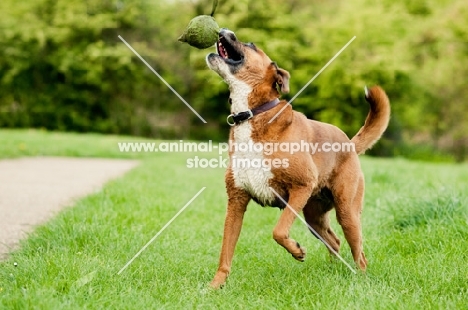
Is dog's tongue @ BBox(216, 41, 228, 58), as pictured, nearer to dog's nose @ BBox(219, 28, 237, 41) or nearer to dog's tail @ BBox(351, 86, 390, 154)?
dog's nose @ BBox(219, 28, 237, 41)

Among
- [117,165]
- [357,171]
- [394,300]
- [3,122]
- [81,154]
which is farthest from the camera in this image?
[3,122]

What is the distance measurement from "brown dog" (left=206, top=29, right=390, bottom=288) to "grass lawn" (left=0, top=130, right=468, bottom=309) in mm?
267

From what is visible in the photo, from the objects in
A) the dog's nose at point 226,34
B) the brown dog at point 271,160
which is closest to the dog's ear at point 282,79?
the brown dog at point 271,160

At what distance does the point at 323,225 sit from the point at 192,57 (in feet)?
62.5

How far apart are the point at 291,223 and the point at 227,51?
1.20 meters

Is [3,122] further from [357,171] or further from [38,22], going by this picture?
[357,171]

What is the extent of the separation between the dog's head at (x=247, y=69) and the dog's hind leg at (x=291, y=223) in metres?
0.64

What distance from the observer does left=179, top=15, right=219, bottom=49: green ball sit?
3.80m

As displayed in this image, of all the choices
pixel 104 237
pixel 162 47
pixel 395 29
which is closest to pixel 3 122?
pixel 162 47

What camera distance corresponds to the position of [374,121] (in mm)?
4375

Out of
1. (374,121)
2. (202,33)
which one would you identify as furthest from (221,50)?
(374,121)

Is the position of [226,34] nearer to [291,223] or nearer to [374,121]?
[291,223]

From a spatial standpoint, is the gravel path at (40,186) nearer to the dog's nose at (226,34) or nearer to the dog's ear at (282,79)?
the dog's nose at (226,34)

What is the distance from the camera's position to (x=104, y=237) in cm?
445
